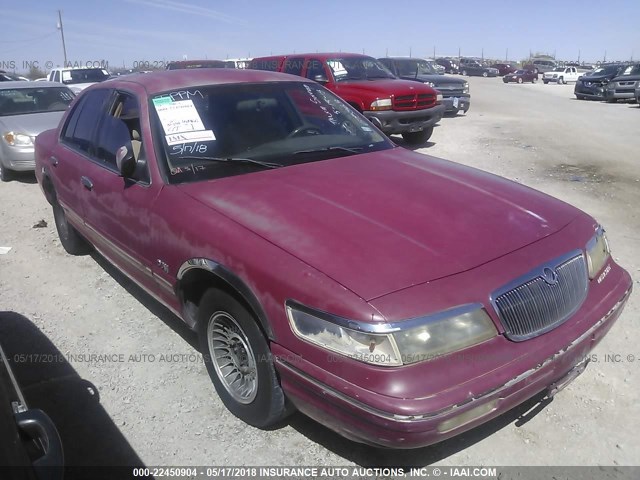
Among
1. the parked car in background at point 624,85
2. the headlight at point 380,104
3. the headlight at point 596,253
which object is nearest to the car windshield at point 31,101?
A: the headlight at point 380,104

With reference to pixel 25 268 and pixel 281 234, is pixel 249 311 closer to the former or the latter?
pixel 281 234

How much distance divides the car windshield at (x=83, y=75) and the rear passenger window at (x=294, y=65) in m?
7.85

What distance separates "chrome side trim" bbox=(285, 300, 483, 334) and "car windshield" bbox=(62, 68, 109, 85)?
1665 centimetres

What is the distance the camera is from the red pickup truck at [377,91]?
970 centimetres

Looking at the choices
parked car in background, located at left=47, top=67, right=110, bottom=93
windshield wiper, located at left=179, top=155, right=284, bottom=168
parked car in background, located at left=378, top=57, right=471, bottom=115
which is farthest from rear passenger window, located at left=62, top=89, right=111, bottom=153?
Result: parked car in background, located at left=47, top=67, right=110, bottom=93

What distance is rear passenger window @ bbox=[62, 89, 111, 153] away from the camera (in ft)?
13.6

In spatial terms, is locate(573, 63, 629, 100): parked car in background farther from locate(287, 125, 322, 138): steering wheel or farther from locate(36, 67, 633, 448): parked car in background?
locate(287, 125, 322, 138): steering wheel

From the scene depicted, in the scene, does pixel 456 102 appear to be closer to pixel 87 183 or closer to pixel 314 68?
pixel 314 68

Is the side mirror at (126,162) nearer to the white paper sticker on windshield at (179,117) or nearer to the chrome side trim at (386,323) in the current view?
the white paper sticker on windshield at (179,117)

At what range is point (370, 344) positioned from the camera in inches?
82.0

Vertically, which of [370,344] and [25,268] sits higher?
[370,344]

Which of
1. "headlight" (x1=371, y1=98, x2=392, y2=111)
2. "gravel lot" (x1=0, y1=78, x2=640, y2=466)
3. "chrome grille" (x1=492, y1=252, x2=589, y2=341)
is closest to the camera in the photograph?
"chrome grille" (x1=492, y1=252, x2=589, y2=341)

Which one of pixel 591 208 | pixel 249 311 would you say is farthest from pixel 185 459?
pixel 591 208

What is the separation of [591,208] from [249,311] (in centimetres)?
522
